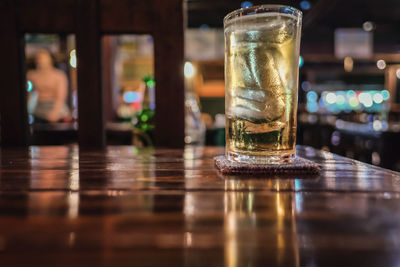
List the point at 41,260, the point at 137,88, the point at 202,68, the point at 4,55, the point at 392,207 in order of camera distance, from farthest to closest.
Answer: the point at 202,68 < the point at 137,88 < the point at 4,55 < the point at 392,207 < the point at 41,260

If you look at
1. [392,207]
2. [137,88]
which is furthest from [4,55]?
[137,88]

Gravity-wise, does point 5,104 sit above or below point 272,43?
below

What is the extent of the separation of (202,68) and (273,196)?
9308 millimetres

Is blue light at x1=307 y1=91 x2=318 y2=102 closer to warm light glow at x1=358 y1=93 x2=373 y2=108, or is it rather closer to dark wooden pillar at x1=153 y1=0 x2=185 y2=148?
warm light glow at x1=358 y1=93 x2=373 y2=108

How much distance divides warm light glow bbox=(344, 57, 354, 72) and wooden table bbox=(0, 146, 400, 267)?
9808mm

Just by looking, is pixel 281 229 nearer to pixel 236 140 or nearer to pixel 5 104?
pixel 236 140

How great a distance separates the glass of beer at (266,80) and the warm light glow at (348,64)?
31.9 ft

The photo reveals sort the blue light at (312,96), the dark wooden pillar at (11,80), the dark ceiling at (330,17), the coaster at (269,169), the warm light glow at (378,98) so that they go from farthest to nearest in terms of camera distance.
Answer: the warm light glow at (378,98)
the blue light at (312,96)
the dark ceiling at (330,17)
the dark wooden pillar at (11,80)
the coaster at (269,169)

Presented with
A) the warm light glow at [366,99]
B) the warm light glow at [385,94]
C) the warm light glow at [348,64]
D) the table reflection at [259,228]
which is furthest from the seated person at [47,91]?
the warm light glow at [366,99]

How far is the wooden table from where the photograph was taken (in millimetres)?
295

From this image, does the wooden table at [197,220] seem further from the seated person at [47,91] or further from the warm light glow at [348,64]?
the warm light glow at [348,64]

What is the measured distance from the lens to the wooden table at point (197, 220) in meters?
0.29

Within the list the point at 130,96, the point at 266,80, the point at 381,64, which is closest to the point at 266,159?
the point at 266,80

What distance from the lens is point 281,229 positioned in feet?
1.17
